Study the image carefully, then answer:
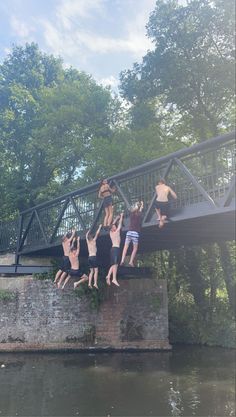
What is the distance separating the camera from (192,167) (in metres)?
20.0

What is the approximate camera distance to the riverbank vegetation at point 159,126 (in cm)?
2125

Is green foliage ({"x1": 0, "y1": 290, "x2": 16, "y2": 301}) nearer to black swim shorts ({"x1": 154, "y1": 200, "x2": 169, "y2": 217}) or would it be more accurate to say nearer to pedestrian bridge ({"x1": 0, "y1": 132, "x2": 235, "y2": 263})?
pedestrian bridge ({"x1": 0, "y1": 132, "x2": 235, "y2": 263})

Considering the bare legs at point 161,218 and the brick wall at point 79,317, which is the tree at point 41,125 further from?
the bare legs at point 161,218

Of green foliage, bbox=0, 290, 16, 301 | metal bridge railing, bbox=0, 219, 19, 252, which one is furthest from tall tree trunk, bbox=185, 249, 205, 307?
green foliage, bbox=0, 290, 16, 301

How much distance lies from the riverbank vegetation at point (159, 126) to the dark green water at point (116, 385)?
617 cm

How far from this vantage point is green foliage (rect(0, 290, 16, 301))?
17344 millimetres

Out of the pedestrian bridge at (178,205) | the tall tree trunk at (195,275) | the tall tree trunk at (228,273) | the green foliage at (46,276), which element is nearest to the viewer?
the pedestrian bridge at (178,205)

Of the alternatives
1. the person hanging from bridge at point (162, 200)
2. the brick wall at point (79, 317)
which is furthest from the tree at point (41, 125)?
the person hanging from bridge at point (162, 200)

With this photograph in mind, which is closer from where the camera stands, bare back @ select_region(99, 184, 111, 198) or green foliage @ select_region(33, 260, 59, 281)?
bare back @ select_region(99, 184, 111, 198)

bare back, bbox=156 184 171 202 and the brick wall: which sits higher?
bare back, bbox=156 184 171 202

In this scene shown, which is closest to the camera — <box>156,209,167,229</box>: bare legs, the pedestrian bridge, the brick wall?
the pedestrian bridge

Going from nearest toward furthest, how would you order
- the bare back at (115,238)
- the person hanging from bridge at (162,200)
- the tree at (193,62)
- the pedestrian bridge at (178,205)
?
the pedestrian bridge at (178,205) → the person hanging from bridge at (162,200) → the bare back at (115,238) → the tree at (193,62)

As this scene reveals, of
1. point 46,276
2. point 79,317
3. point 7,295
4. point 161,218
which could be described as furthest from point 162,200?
point 7,295

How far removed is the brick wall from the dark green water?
0.80 meters
